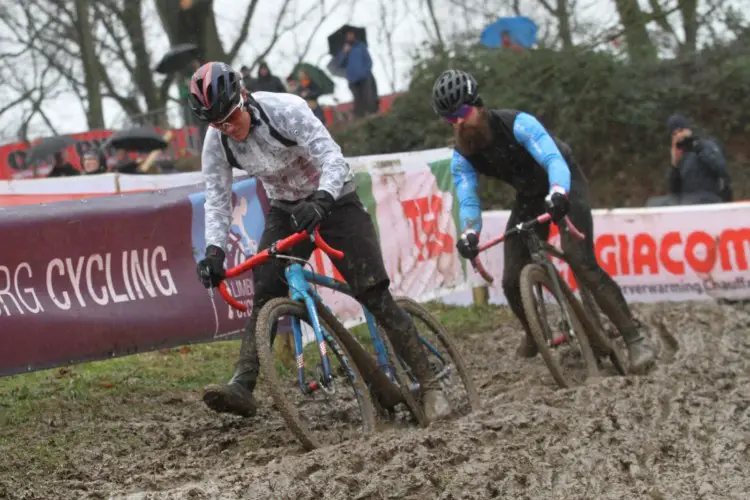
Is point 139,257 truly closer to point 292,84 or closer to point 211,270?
point 211,270

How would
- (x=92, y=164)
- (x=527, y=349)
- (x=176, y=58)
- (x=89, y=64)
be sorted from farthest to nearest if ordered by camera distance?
1. (x=89, y=64)
2. (x=176, y=58)
3. (x=92, y=164)
4. (x=527, y=349)

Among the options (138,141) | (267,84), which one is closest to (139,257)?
(267,84)

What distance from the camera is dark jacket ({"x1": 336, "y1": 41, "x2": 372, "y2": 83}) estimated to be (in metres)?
A: 17.8

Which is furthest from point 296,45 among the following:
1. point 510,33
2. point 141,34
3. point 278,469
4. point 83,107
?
point 278,469

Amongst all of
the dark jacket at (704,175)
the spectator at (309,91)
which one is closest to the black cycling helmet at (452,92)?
the dark jacket at (704,175)

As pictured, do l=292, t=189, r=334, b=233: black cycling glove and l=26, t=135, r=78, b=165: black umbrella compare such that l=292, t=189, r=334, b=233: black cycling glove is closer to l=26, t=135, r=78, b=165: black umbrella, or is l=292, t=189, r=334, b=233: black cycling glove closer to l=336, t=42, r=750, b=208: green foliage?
l=26, t=135, r=78, b=165: black umbrella

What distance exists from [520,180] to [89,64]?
2172cm

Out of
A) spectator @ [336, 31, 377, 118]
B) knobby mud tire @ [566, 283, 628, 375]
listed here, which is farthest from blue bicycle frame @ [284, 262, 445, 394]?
spectator @ [336, 31, 377, 118]

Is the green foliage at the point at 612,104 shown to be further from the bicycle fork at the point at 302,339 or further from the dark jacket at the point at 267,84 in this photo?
the bicycle fork at the point at 302,339

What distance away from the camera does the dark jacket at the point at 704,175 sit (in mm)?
13258

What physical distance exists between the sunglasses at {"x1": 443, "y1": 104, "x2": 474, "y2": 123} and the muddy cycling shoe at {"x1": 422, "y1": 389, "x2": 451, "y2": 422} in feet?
5.87

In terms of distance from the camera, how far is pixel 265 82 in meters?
13.8

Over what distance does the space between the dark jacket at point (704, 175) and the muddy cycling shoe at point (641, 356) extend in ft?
18.0

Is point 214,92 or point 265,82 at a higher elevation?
point 265,82
